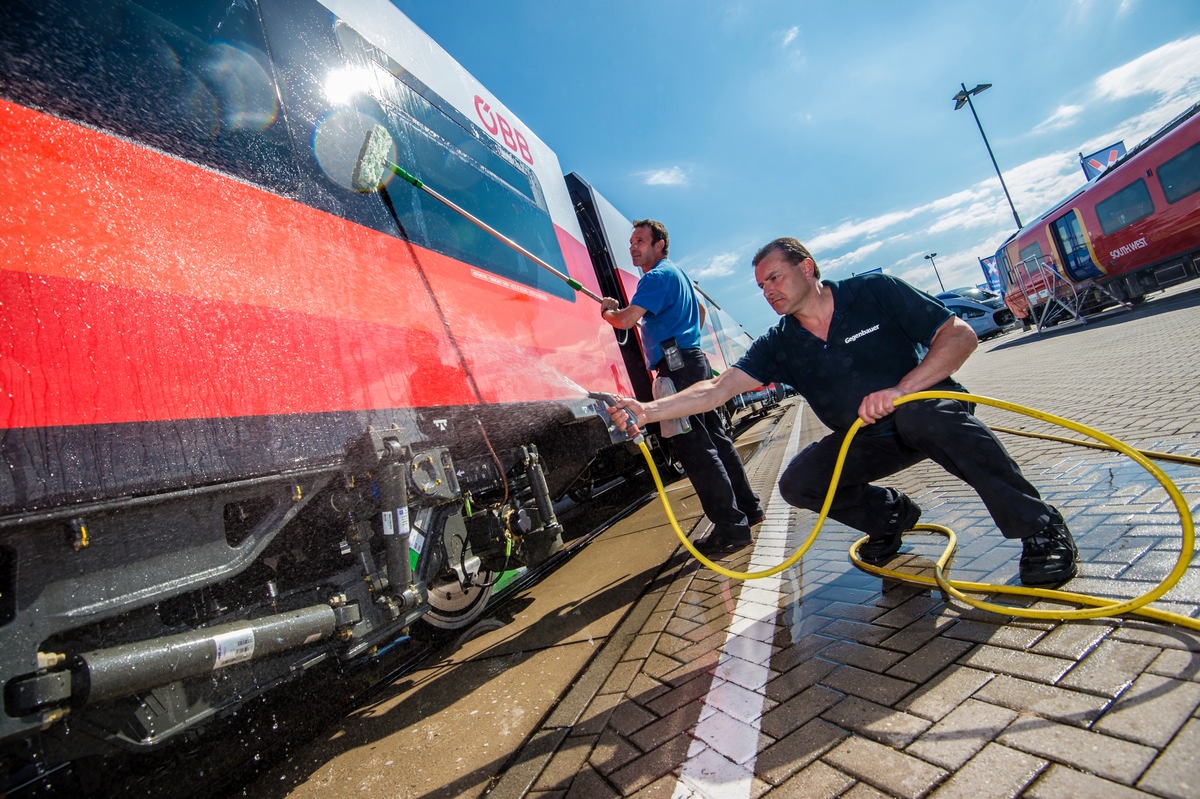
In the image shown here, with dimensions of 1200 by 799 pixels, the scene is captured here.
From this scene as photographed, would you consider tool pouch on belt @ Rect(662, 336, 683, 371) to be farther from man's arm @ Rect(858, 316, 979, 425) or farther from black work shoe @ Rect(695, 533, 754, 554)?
man's arm @ Rect(858, 316, 979, 425)

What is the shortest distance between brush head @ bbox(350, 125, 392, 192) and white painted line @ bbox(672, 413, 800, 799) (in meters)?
2.34

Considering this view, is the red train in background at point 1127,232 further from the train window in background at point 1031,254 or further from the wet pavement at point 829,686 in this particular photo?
the wet pavement at point 829,686

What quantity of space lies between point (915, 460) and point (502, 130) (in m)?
3.40

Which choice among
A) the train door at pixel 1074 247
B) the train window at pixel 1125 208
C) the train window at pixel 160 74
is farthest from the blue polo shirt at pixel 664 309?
the train door at pixel 1074 247

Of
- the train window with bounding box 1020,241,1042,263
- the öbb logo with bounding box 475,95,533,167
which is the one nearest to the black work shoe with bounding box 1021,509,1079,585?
the öbb logo with bounding box 475,95,533,167

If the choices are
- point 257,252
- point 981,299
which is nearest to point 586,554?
point 257,252

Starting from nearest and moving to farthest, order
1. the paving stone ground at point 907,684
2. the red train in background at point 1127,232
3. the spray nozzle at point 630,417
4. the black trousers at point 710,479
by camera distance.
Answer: the paving stone ground at point 907,684 < the spray nozzle at point 630,417 < the black trousers at point 710,479 < the red train in background at point 1127,232

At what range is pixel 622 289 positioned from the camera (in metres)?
6.15

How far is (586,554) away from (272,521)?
302 centimetres

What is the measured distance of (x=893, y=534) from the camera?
261cm

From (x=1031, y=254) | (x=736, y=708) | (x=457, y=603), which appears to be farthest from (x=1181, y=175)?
(x=457, y=603)

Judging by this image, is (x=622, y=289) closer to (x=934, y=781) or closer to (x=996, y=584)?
(x=996, y=584)

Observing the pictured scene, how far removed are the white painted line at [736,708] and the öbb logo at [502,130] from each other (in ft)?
10.9

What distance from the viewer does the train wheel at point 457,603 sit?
3193 millimetres
